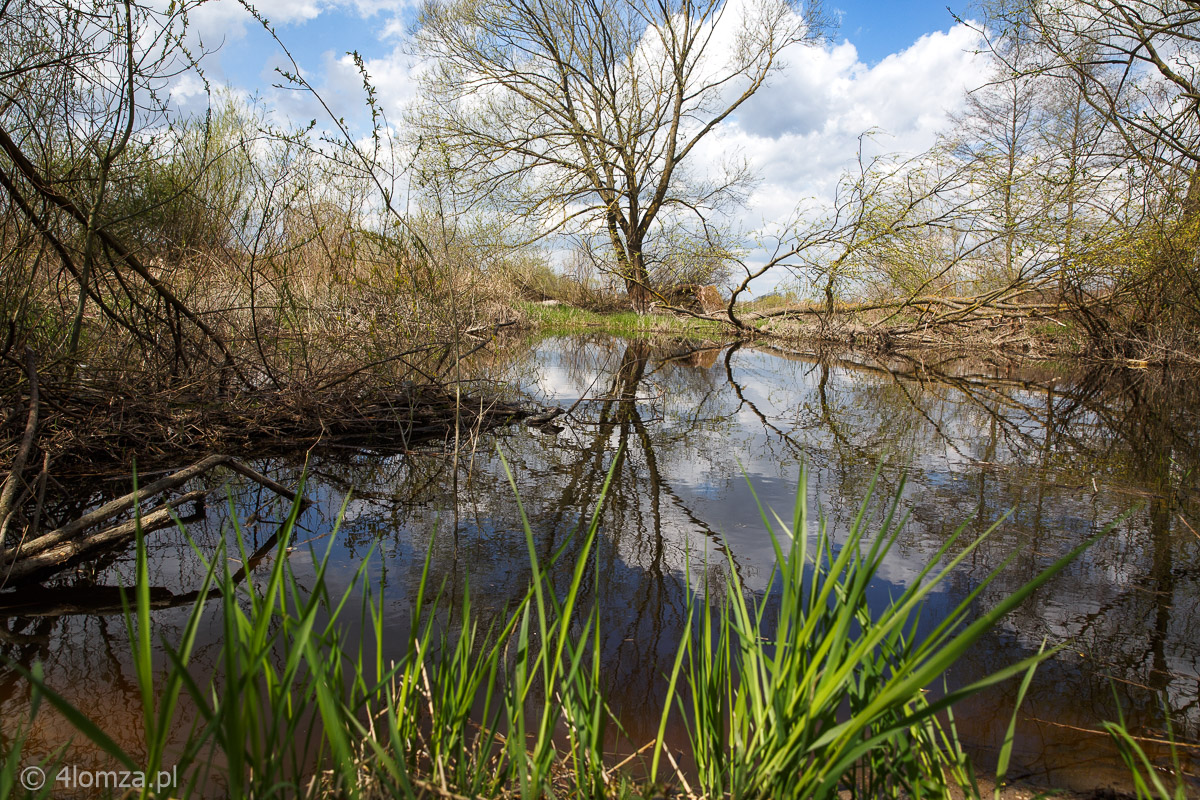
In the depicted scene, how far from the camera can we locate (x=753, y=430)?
4.92m

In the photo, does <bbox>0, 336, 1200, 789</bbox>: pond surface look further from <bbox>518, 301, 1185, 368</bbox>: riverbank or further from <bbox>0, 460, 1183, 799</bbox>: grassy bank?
<bbox>518, 301, 1185, 368</bbox>: riverbank

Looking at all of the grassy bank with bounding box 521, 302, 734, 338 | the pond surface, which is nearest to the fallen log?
the pond surface

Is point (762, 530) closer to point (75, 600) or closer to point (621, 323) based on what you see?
point (75, 600)

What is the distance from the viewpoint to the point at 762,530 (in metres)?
2.80

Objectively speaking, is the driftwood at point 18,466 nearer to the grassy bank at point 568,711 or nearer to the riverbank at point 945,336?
the grassy bank at point 568,711

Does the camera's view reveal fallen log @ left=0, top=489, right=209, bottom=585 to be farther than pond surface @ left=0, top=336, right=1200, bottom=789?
Yes

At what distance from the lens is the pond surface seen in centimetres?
162

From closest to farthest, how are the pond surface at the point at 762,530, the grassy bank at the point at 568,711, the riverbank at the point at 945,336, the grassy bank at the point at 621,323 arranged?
the grassy bank at the point at 568,711 → the pond surface at the point at 762,530 → the riverbank at the point at 945,336 → the grassy bank at the point at 621,323

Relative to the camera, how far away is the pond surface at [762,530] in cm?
162

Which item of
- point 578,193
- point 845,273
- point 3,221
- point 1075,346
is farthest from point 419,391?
point 578,193

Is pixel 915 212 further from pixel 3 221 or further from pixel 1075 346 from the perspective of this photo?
pixel 3 221

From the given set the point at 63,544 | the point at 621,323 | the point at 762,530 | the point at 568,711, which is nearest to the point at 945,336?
the point at 621,323

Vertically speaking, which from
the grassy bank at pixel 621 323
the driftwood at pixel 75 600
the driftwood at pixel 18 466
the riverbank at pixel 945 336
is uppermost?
the grassy bank at pixel 621 323

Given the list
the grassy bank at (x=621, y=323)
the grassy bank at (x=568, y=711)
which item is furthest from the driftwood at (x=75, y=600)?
the grassy bank at (x=621, y=323)
